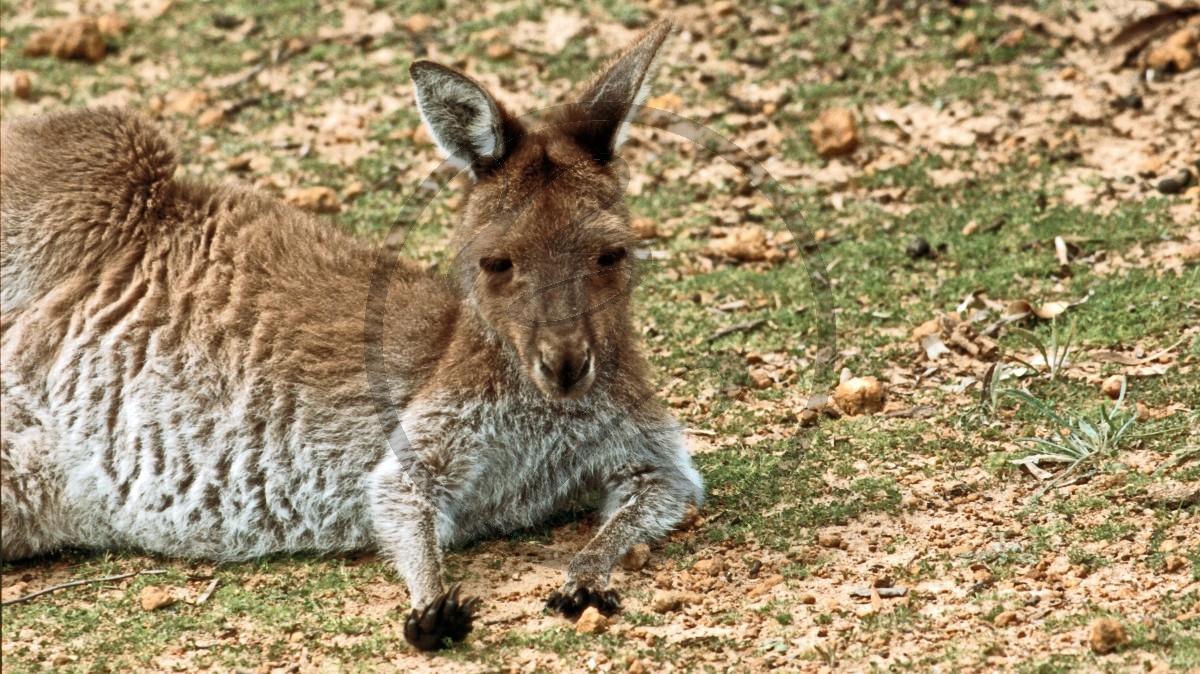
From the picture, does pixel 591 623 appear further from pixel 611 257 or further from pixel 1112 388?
pixel 1112 388

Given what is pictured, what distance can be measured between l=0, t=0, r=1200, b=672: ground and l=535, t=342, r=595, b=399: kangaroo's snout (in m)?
0.73

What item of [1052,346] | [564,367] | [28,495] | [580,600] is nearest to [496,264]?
[564,367]

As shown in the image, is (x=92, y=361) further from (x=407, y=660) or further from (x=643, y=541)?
(x=643, y=541)

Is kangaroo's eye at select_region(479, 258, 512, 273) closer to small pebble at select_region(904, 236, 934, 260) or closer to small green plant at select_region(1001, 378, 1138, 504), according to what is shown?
small green plant at select_region(1001, 378, 1138, 504)

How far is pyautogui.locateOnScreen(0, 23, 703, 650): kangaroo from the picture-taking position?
479 centimetres

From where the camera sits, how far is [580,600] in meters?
4.40

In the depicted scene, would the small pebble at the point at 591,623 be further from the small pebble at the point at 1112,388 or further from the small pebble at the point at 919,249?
the small pebble at the point at 919,249

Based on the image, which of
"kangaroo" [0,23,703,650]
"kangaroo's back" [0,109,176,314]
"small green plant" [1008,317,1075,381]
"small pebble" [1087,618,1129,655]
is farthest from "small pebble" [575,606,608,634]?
"kangaroo's back" [0,109,176,314]

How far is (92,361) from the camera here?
5.23 meters

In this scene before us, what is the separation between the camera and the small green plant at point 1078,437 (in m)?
4.90

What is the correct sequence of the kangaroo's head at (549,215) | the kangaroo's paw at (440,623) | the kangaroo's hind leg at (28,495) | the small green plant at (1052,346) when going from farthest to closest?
1. the small green plant at (1052,346)
2. the kangaroo's hind leg at (28,495)
3. the kangaroo's head at (549,215)
4. the kangaroo's paw at (440,623)

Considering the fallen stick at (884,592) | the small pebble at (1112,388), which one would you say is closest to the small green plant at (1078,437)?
the small pebble at (1112,388)

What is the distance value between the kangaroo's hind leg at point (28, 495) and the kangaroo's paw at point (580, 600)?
6.66 ft

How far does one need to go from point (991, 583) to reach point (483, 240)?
2.11m
